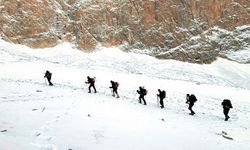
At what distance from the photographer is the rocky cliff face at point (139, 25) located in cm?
5569

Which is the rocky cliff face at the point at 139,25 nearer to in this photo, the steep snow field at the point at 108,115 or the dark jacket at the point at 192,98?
the steep snow field at the point at 108,115

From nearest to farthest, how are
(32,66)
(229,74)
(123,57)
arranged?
1. (32,66)
2. (229,74)
3. (123,57)

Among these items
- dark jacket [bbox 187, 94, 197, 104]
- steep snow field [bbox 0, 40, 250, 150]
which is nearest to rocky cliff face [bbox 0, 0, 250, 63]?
steep snow field [bbox 0, 40, 250, 150]

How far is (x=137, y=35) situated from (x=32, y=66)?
21.9 m

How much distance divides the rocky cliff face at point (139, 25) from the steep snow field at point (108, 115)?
26.8 ft

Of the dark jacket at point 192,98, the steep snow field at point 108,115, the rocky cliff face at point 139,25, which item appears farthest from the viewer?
the rocky cliff face at point 139,25

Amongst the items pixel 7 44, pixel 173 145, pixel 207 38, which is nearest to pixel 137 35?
pixel 207 38

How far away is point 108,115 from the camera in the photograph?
60.3ft

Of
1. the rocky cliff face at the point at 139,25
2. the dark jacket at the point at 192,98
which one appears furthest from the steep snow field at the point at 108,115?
the rocky cliff face at the point at 139,25

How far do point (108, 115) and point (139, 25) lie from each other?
42.0m

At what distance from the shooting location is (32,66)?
1590 inches

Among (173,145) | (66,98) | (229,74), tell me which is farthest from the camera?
(229,74)

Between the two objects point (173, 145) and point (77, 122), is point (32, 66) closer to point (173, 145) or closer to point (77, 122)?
point (77, 122)

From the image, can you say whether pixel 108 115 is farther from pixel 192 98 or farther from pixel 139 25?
pixel 139 25
